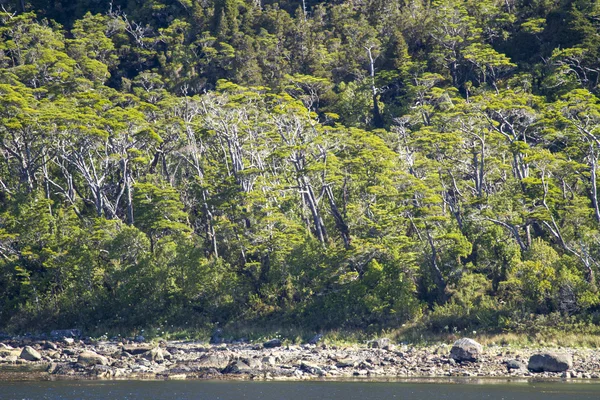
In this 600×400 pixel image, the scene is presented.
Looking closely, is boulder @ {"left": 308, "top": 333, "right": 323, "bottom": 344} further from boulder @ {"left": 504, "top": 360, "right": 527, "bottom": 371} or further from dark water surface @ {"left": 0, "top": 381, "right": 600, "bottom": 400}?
boulder @ {"left": 504, "top": 360, "right": 527, "bottom": 371}

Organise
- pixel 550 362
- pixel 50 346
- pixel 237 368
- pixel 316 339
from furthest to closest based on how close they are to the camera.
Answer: pixel 50 346 → pixel 316 339 → pixel 237 368 → pixel 550 362

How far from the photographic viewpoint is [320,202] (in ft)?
136

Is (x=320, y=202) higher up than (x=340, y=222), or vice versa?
(x=320, y=202)

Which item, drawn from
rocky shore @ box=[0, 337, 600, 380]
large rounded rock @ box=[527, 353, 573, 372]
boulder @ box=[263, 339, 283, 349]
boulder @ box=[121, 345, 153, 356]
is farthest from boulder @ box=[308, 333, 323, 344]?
large rounded rock @ box=[527, 353, 573, 372]

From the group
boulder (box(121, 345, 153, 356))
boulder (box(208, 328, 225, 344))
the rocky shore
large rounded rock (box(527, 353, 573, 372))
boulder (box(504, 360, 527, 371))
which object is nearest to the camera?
large rounded rock (box(527, 353, 573, 372))

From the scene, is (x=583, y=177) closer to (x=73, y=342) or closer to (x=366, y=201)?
(x=366, y=201)

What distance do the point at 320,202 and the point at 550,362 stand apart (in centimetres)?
1789

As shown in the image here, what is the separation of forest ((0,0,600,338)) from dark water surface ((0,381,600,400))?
785 cm

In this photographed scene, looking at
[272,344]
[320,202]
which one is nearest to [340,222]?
[320,202]

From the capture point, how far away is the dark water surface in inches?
887

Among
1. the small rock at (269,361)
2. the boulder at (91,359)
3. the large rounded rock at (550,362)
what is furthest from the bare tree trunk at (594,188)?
the boulder at (91,359)

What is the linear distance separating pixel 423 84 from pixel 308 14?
24995mm

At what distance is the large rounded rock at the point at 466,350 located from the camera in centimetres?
2781

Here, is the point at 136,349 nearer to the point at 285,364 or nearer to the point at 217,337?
the point at 217,337
